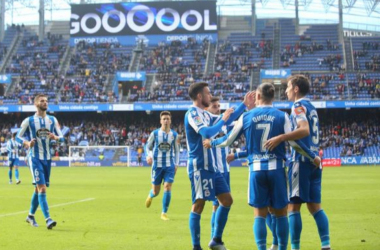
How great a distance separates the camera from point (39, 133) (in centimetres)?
1345

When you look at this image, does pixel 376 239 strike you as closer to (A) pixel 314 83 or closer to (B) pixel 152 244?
(B) pixel 152 244

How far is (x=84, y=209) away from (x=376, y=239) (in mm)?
8498

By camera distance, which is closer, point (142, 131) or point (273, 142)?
point (273, 142)

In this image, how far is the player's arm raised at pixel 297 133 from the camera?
8.16 metres

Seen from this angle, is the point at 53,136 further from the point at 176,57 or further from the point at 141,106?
the point at 176,57

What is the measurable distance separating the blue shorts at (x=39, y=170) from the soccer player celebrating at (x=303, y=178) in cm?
604

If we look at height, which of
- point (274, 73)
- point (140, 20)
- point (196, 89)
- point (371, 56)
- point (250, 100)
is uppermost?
point (140, 20)

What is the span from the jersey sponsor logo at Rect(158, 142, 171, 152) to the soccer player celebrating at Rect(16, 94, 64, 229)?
2960mm

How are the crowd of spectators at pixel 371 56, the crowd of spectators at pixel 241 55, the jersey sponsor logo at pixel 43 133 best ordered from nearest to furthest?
the jersey sponsor logo at pixel 43 133, the crowd of spectators at pixel 371 56, the crowd of spectators at pixel 241 55

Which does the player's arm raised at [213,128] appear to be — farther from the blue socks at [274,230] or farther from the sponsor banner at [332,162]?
the sponsor banner at [332,162]

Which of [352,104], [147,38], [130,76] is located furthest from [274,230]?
[147,38]

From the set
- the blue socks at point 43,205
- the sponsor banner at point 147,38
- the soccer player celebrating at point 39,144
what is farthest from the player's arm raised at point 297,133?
the sponsor banner at point 147,38

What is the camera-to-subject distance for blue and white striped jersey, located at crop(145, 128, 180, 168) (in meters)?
15.5

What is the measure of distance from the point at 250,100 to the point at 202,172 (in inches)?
54.9
